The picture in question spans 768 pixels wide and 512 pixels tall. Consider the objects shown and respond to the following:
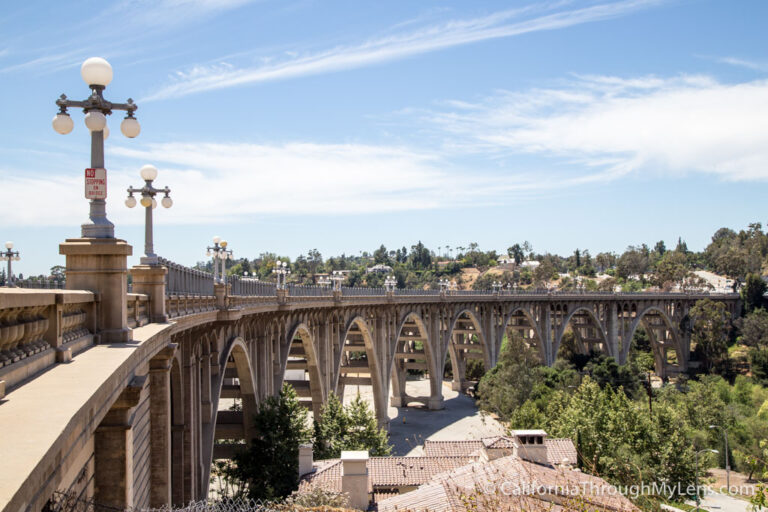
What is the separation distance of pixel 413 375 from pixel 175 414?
90848 mm

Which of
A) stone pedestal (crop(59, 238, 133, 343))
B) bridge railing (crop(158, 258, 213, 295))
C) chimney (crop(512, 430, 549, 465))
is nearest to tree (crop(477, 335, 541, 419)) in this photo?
chimney (crop(512, 430, 549, 465))

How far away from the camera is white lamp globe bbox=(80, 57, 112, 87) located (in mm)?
10742

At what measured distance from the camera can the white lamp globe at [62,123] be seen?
36.2 ft

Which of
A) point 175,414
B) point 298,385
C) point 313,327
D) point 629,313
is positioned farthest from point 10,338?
point 629,313

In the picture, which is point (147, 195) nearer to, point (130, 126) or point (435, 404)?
point (130, 126)

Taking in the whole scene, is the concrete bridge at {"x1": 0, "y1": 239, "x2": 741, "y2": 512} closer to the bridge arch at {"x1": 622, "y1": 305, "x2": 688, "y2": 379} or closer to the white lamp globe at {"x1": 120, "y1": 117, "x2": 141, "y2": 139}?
the white lamp globe at {"x1": 120, "y1": 117, "x2": 141, "y2": 139}

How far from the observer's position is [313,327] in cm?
4103

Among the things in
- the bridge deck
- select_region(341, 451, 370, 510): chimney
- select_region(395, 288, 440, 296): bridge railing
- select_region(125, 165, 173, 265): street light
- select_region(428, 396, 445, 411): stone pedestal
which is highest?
select_region(125, 165, 173, 265): street light

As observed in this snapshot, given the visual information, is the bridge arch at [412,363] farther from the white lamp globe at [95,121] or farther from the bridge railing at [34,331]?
the bridge railing at [34,331]

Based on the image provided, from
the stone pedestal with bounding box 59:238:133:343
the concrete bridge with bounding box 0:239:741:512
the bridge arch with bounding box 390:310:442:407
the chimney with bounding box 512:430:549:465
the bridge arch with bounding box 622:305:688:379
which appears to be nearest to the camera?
the concrete bridge with bounding box 0:239:741:512

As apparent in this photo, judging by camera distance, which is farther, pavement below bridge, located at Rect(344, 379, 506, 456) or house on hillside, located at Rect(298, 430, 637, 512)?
pavement below bridge, located at Rect(344, 379, 506, 456)

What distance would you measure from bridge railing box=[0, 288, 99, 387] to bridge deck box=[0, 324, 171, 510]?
16 cm

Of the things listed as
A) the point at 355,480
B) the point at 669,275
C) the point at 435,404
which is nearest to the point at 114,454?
the point at 355,480

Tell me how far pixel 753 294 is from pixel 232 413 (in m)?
111
